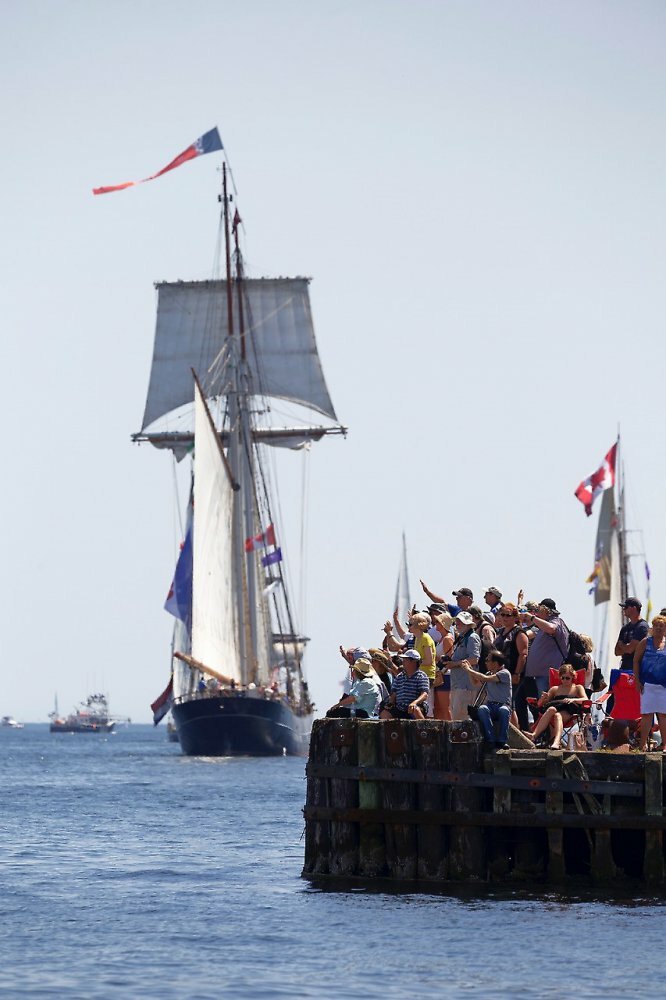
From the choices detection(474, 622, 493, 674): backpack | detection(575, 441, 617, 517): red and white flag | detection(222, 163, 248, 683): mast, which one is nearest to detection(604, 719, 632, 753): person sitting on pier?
detection(474, 622, 493, 674): backpack

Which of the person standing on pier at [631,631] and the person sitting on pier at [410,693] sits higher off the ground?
the person standing on pier at [631,631]

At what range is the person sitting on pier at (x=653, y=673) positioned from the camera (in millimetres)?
22594

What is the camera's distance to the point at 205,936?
72.5 feet

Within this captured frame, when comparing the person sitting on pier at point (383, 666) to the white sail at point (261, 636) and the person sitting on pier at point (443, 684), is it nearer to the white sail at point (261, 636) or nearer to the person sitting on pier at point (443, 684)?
the person sitting on pier at point (443, 684)

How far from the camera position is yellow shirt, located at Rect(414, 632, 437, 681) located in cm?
2448

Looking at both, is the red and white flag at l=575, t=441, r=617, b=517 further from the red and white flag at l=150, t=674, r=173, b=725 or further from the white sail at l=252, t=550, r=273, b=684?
the red and white flag at l=150, t=674, r=173, b=725

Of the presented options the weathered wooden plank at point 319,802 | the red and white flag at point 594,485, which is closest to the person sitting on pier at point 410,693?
the weathered wooden plank at point 319,802

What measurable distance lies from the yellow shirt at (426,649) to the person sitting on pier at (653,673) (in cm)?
288

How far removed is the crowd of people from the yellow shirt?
0.01 m

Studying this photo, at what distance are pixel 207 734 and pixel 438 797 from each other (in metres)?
63.0

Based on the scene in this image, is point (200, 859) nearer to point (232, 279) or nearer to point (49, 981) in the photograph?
point (49, 981)

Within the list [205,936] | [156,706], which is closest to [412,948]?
[205,936]

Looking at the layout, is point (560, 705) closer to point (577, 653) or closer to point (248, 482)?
point (577, 653)

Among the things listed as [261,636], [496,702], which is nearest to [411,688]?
[496,702]
